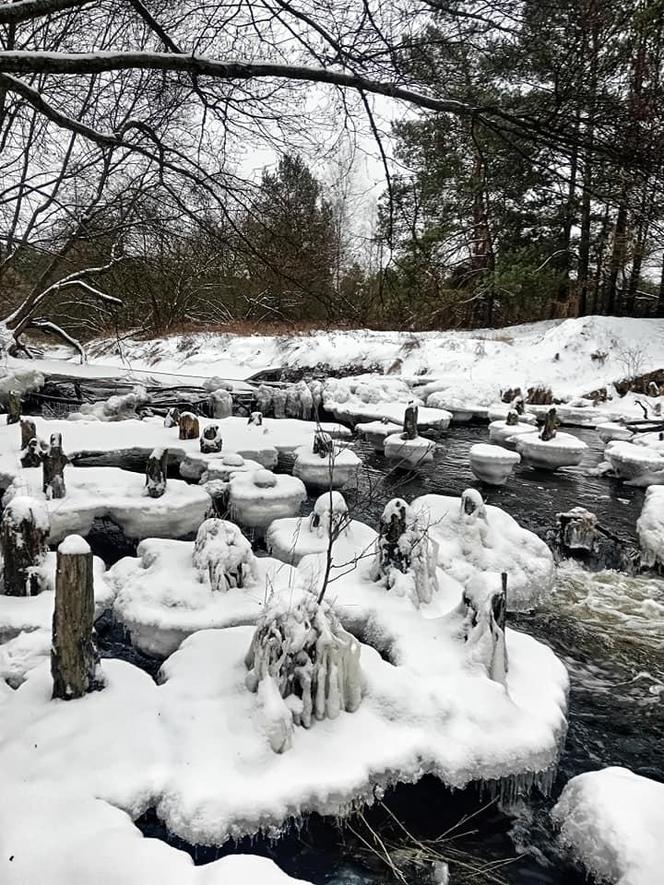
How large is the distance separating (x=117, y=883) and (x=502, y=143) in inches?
170

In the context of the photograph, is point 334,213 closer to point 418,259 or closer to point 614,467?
point 418,259

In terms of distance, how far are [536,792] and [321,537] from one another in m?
3.31

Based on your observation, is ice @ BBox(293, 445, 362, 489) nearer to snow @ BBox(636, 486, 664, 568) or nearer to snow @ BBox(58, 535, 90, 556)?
snow @ BBox(636, 486, 664, 568)

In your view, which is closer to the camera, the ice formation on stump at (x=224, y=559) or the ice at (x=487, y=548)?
the ice formation on stump at (x=224, y=559)

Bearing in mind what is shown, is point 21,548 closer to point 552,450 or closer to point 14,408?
point 14,408

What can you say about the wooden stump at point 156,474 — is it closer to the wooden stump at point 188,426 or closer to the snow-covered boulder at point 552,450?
the wooden stump at point 188,426

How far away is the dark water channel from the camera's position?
2.81 metres

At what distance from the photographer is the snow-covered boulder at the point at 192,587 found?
445 centimetres

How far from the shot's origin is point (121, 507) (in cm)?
670

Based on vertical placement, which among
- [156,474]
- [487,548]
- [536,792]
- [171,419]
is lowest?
[536,792]

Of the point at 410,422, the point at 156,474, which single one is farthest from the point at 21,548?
the point at 410,422

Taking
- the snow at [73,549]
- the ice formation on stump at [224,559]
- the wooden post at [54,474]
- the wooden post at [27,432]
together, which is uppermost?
the snow at [73,549]

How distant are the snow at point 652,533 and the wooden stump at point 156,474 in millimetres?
6101

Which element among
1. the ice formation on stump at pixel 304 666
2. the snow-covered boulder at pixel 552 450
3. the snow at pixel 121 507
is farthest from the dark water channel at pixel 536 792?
the snow-covered boulder at pixel 552 450
